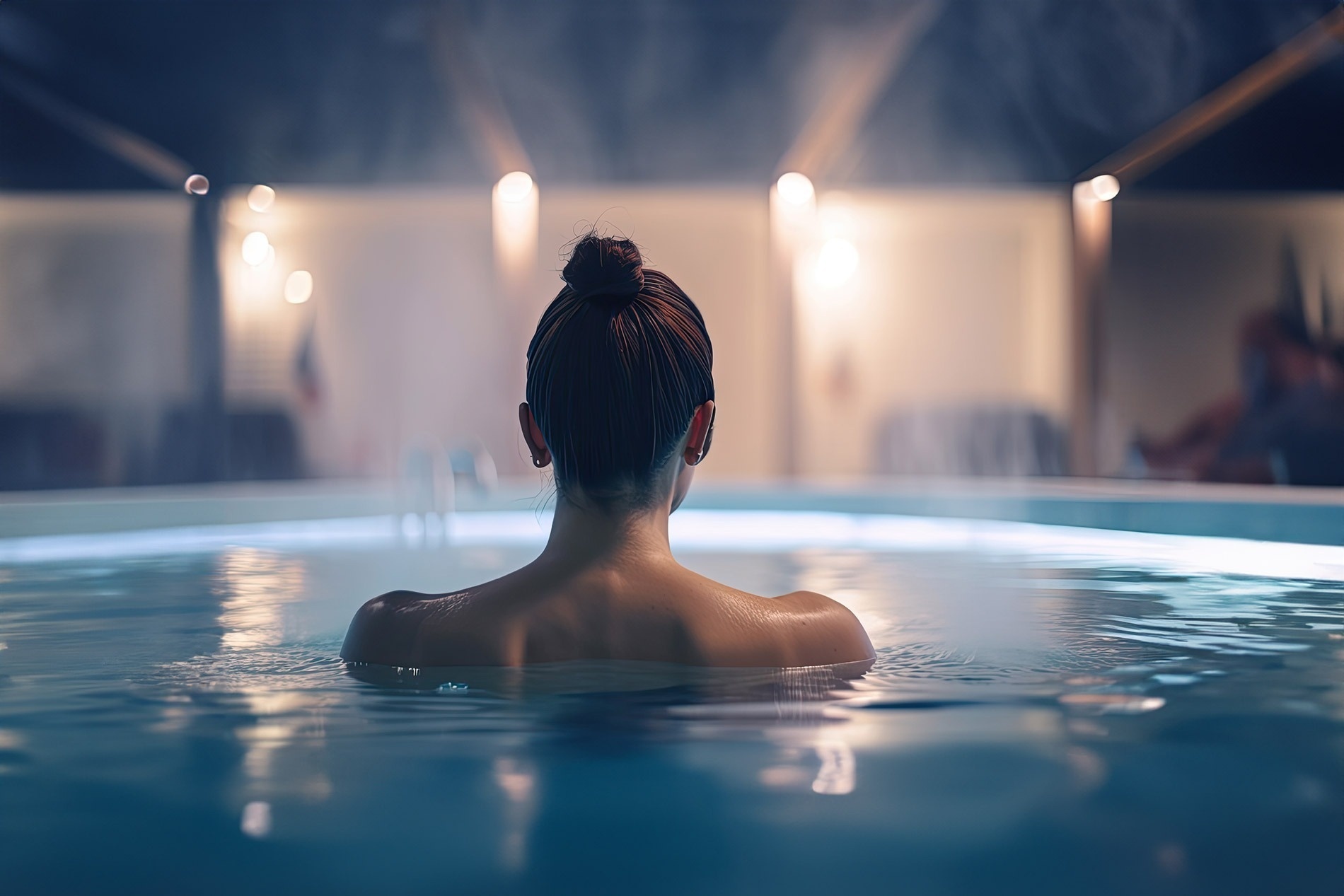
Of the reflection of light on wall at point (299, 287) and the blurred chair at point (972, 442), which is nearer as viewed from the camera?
the reflection of light on wall at point (299, 287)

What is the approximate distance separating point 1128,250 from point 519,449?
6.02m

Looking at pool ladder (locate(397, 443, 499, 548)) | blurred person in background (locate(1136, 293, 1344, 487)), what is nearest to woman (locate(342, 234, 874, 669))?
pool ladder (locate(397, 443, 499, 548))

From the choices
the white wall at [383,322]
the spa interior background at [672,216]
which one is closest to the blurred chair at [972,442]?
the spa interior background at [672,216]

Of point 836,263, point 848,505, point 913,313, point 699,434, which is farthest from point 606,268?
point 913,313

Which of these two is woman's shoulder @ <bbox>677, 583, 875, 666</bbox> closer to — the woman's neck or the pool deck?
the woman's neck

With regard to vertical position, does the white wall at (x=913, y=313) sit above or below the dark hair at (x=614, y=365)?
above

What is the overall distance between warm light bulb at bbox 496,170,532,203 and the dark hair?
33.3 feet

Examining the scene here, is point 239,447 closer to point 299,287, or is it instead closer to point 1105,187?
point 299,287

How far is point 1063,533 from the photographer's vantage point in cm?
668

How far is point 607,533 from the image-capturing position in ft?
5.16

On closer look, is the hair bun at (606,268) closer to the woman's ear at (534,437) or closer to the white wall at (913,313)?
the woman's ear at (534,437)

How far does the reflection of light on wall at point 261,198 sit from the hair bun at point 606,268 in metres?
10.6

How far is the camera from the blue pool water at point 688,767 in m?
0.97

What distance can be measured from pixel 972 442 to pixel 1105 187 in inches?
110
